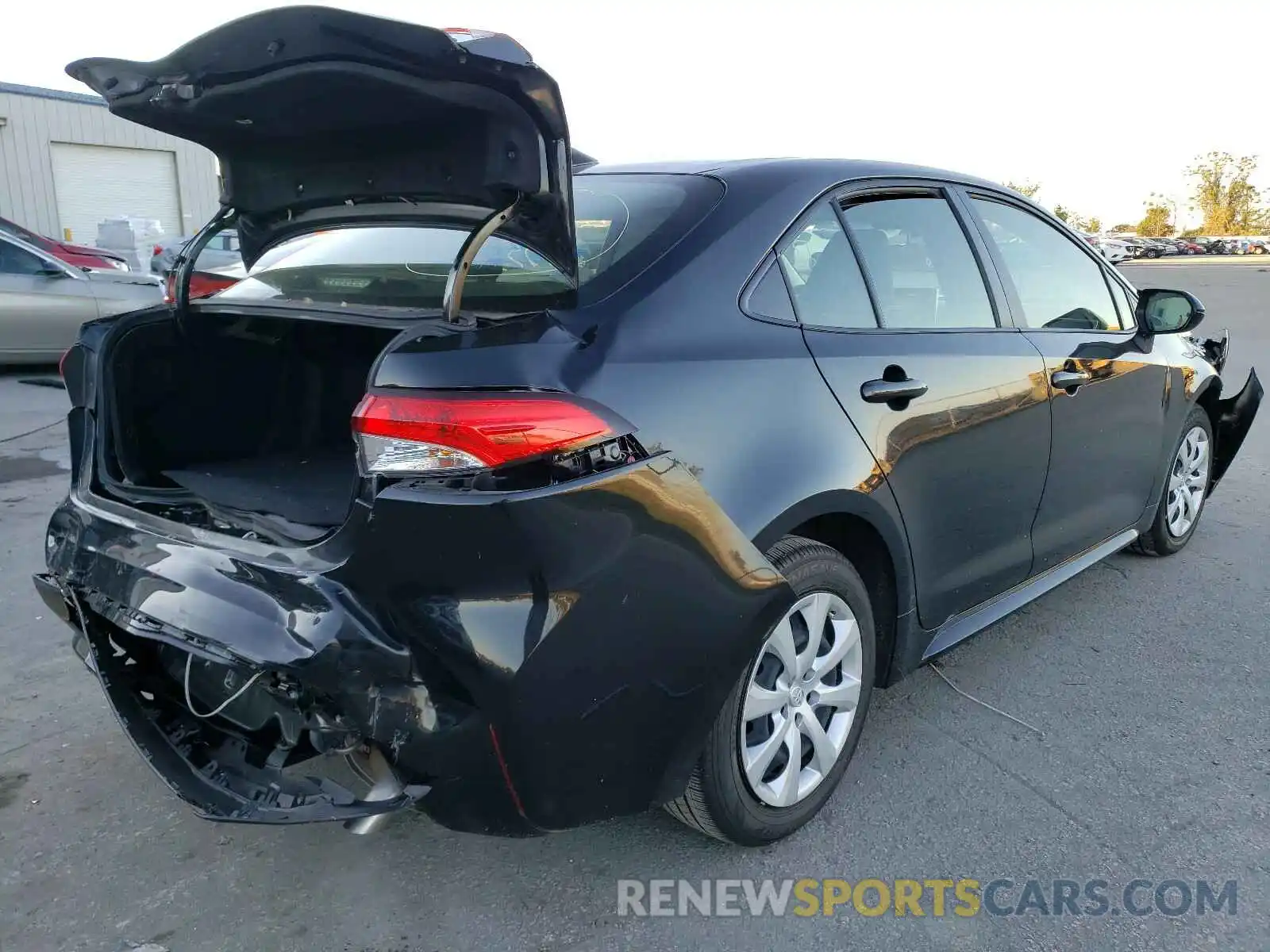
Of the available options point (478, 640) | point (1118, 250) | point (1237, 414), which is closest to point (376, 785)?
point (478, 640)

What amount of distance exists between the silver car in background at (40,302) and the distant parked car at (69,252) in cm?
24

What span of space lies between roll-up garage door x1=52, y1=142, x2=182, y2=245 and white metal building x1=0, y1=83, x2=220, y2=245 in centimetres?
2

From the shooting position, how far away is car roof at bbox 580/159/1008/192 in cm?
256

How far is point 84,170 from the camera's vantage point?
21203mm

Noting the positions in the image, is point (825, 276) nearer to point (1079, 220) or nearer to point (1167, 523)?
point (1167, 523)

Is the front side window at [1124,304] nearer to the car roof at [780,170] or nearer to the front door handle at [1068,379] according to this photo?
the front door handle at [1068,379]

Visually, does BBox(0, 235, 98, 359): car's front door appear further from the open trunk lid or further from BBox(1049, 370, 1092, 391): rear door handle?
BBox(1049, 370, 1092, 391): rear door handle

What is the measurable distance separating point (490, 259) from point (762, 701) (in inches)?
51.0

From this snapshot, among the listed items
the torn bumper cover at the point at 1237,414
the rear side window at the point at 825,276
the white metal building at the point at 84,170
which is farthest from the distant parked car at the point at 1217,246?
the rear side window at the point at 825,276

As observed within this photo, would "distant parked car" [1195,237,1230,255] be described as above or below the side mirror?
below

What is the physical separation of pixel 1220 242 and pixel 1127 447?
58768 mm

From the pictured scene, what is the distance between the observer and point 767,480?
2.22 meters

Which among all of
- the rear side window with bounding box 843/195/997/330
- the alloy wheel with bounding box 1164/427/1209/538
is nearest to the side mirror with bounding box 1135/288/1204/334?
the alloy wheel with bounding box 1164/427/1209/538

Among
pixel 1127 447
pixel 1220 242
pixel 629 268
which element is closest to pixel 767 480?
pixel 629 268
